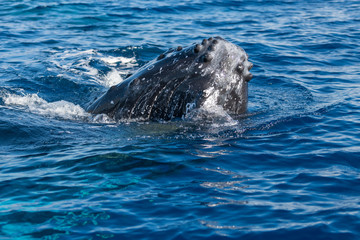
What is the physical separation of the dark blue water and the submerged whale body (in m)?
0.31

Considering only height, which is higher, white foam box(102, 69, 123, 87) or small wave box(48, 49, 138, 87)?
small wave box(48, 49, 138, 87)

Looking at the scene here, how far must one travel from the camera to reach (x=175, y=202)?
21.5ft

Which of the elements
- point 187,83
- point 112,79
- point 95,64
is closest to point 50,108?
point 187,83

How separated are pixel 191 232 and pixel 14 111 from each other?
5288 millimetres

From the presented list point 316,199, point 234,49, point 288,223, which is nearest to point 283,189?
point 316,199

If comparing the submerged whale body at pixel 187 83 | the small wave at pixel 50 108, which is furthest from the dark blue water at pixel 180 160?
the submerged whale body at pixel 187 83

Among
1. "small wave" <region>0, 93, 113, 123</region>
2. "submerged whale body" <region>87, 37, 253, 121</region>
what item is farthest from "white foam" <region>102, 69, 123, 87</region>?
"submerged whale body" <region>87, 37, 253, 121</region>

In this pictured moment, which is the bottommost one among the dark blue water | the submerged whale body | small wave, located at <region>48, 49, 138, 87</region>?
the dark blue water

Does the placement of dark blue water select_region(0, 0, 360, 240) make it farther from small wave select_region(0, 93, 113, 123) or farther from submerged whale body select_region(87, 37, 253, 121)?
submerged whale body select_region(87, 37, 253, 121)

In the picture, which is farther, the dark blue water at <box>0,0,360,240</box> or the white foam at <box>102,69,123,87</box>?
the white foam at <box>102,69,123,87</box>

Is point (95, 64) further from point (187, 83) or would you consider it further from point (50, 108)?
point (187, 83)

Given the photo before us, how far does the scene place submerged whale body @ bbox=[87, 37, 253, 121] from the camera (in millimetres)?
8398

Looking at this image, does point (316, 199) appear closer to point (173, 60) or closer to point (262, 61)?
point (173, 60)

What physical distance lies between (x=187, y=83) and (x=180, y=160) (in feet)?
4.47
